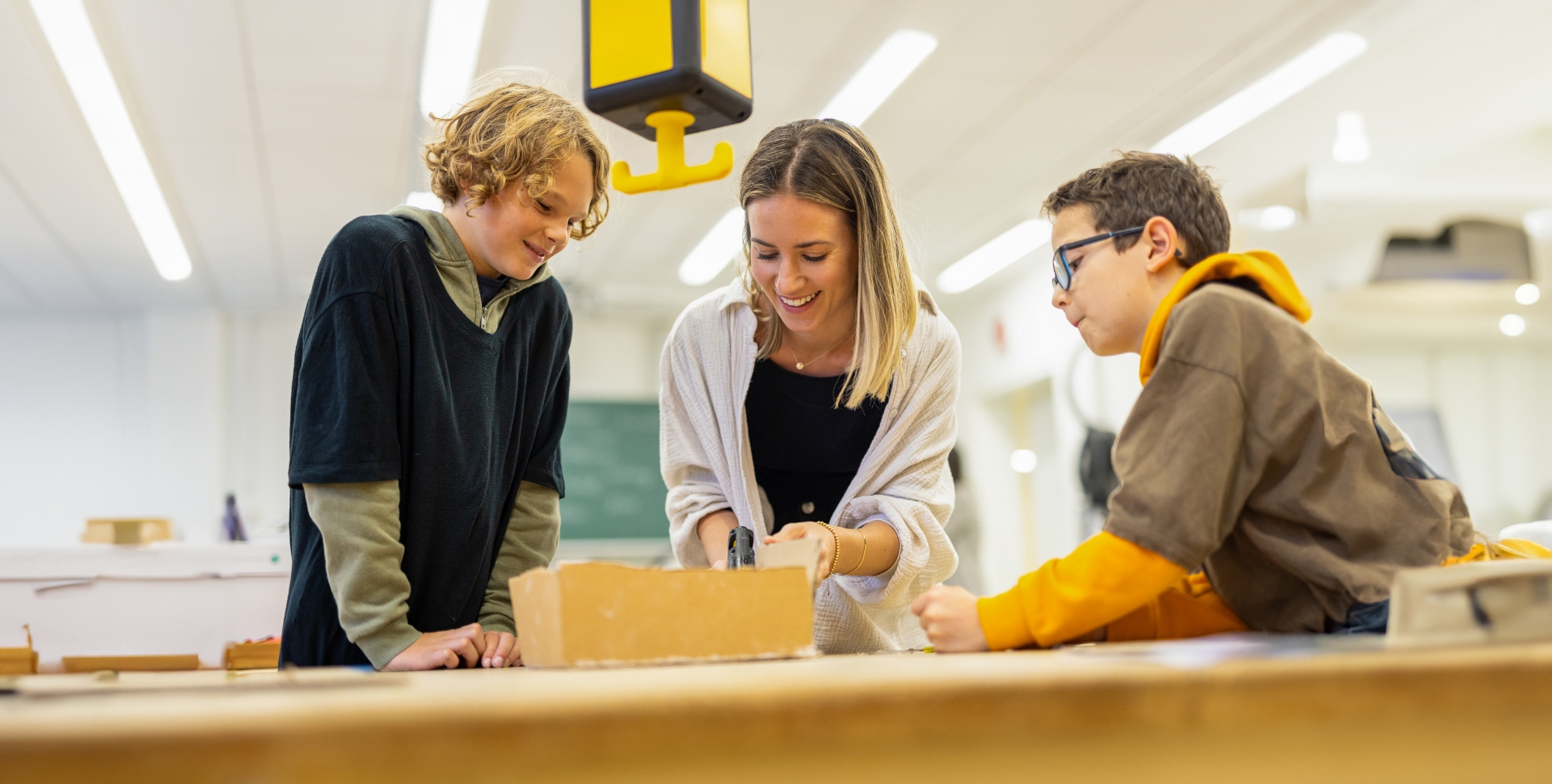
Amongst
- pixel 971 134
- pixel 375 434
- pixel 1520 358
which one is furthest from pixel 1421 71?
pixel 375 434

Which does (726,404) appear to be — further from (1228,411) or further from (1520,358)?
(1520,358)

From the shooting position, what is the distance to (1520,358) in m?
4.26

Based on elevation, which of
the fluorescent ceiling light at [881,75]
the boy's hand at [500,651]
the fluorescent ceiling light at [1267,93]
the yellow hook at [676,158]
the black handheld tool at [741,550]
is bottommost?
the boy's hand at [500,651]

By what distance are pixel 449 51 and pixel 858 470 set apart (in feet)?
9.15

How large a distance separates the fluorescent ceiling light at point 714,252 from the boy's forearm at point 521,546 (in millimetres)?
4030

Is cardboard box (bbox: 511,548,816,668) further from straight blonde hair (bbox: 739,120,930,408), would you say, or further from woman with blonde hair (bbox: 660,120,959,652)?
straight blonde hair (bbox: 739,120,930,408)

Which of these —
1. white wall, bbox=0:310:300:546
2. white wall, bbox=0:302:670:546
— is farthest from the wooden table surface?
white wall, bbox=0:310:300:546

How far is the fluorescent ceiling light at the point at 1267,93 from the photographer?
369cm

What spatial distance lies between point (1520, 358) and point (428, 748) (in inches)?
195

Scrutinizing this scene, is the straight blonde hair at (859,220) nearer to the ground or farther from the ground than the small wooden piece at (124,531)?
farther from the ground

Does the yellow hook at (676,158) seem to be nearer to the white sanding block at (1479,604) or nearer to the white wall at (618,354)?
the white sanding block at (1479,604)

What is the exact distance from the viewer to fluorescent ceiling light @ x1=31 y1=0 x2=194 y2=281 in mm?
3480

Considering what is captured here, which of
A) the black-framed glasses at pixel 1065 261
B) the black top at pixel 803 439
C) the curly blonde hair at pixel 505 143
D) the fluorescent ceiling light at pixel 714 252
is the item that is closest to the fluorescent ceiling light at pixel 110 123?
the fluorescent ceiling light at pixel 714 252

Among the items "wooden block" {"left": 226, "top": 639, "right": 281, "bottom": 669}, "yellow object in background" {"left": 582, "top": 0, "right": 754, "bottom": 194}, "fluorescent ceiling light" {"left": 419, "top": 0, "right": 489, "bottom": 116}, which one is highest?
"fluorescent ceiling light" {"left": 419, "top": 0, "right": 489, "bottom": 116}
